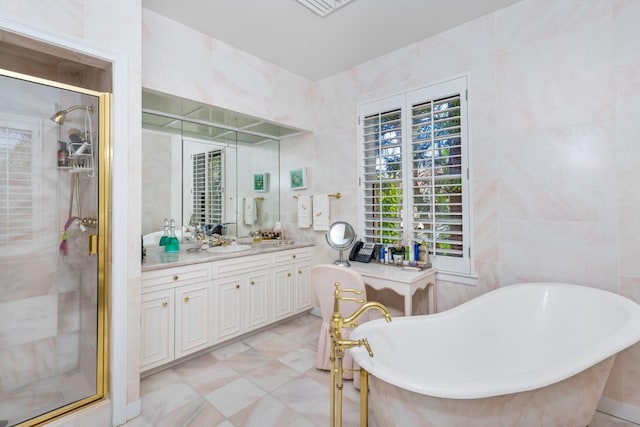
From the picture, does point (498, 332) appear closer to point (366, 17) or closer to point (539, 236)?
point (539, 236)

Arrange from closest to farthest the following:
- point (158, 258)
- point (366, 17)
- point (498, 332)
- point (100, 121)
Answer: point (100, 121) → point (498, 332) → point (366, 17) → point (158, 258)

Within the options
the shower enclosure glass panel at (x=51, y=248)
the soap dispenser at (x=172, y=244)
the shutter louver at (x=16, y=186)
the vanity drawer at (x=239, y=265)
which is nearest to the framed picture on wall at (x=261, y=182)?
the vanity drawer at (x=239, y=265)

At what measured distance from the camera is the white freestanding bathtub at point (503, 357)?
1095 millimetres

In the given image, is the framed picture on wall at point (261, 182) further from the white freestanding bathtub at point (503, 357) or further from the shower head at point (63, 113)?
the white freestanding bathtub at point (503, 357)

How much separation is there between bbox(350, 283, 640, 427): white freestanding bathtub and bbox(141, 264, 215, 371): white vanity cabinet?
1.51m

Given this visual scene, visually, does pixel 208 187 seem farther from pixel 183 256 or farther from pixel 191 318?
pixel 191 318

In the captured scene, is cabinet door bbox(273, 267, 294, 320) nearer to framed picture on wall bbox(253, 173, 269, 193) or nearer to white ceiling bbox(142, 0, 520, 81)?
framed picture on wall bbox(253, 173, 269, 193)

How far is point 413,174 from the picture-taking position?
263cm

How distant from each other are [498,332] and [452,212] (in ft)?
3.09

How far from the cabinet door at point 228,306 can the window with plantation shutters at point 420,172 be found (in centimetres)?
135

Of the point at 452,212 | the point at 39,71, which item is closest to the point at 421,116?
the point at 452,212

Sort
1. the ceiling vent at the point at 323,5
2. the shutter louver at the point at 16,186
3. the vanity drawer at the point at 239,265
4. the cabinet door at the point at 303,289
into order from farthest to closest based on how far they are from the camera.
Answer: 1. the cabinet door at the point at 303,289
2. the vanity drawer at the point at 239,265
3. the ceiling vent at the point at 323,5
4. the shutter louver at the point at 16,186

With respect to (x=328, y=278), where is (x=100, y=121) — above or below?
above

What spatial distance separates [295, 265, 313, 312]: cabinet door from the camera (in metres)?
3.26
